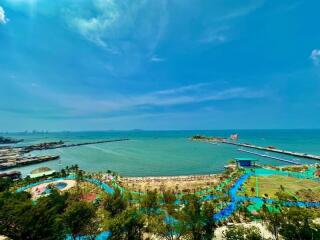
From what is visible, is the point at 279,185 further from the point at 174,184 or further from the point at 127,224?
the point at 127,224

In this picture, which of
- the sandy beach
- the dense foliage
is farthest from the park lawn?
the dense foliage

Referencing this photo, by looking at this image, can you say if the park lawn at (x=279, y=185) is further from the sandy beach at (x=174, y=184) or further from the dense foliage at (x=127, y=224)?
the dense foliage at (x=127, y=224)

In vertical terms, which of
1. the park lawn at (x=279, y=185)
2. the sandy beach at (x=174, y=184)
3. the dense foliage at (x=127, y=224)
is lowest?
the sandy beach at (x=174, y=184)

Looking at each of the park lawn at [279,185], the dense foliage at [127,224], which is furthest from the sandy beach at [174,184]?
the dense foliage at [127,224]

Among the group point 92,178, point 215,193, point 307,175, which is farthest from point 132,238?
point 307,175

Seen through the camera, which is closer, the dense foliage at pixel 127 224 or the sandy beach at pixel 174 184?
the dense foliage at pixel 127 224

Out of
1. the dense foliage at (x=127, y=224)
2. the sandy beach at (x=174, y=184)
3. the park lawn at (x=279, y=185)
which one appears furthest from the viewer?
the sandy beach at (x=174, y=184)

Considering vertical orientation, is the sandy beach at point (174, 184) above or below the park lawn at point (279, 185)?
below

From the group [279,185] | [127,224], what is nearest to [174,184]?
[279,185]

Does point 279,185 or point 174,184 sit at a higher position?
point 279,185
